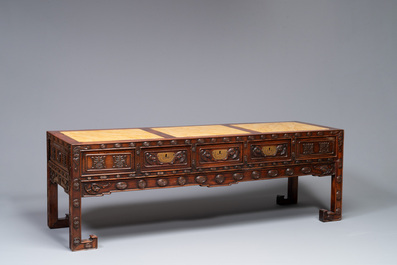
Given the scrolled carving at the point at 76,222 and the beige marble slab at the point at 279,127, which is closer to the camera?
the scrolled carving at the point at 76,222

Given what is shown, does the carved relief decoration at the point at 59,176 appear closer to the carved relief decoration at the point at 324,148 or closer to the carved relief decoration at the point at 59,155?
the carved relief decoration at the point at 59,155

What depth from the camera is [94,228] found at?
4941mm

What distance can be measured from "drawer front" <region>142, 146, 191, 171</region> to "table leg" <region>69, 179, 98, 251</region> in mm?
490

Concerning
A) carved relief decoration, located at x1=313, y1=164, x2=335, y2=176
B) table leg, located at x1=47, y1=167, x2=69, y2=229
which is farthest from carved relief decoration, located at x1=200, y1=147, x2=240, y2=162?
table leg, located at x1=47, y1=167, x2=69, y2=229

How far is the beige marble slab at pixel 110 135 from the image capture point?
4.63m

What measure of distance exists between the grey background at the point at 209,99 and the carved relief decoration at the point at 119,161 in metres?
0.56

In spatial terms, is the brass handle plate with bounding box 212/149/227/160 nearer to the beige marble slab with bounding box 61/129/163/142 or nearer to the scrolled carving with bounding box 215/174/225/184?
the scrolled carving with bounding box 215/174/225/184

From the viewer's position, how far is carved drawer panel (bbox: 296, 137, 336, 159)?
5.08 metres

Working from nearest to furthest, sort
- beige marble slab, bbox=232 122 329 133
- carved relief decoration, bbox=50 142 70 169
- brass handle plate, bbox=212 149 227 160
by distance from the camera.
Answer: carved relief decoration, bbox=50 142 70 169 → brass handle plate, bbox=212 149 227 160 → beige marble slab, bbox=232 122 329 133

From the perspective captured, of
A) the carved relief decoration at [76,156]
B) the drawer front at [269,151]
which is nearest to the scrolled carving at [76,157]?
the carved relief decoration at [76,156]

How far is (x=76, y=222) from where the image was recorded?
4.41 m

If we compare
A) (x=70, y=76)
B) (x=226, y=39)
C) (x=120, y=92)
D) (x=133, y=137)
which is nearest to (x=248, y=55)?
(x=226, y=39)

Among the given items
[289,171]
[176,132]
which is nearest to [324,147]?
[289,171]
